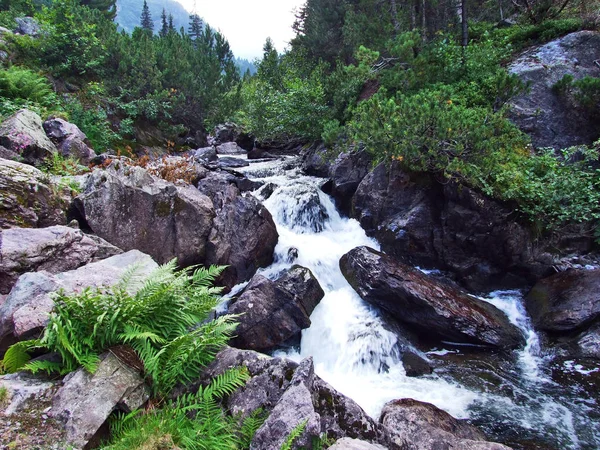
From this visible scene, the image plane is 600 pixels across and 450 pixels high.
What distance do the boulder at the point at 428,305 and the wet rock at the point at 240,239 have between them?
9.66 feet

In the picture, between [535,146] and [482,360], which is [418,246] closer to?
[482,360]

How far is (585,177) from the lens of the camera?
30.2ft

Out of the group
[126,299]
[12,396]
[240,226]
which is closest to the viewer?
[12,396]

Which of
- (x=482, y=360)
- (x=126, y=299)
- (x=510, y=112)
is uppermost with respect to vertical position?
(x=510, y=112)

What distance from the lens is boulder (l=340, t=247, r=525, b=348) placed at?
25.5 ft

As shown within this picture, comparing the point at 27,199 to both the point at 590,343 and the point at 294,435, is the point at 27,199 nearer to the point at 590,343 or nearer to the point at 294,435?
the point at 294,435

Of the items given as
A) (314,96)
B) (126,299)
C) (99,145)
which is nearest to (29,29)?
(99,145)

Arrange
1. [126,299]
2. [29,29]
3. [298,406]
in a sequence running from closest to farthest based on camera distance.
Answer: [298,406] < [126,299] < [29,29]

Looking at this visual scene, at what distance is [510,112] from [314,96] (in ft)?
29.2

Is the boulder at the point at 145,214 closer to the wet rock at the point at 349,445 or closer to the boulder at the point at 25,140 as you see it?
the boulder at the point at 25,140

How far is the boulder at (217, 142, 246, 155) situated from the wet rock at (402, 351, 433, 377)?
73.8 feet

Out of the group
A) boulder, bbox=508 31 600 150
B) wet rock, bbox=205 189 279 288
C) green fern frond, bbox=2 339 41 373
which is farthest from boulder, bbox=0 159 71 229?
boulder, bbox=508 31 600 150

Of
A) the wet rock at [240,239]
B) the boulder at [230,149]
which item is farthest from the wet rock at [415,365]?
the boulder at [230,149]

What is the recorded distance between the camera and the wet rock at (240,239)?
934cm
